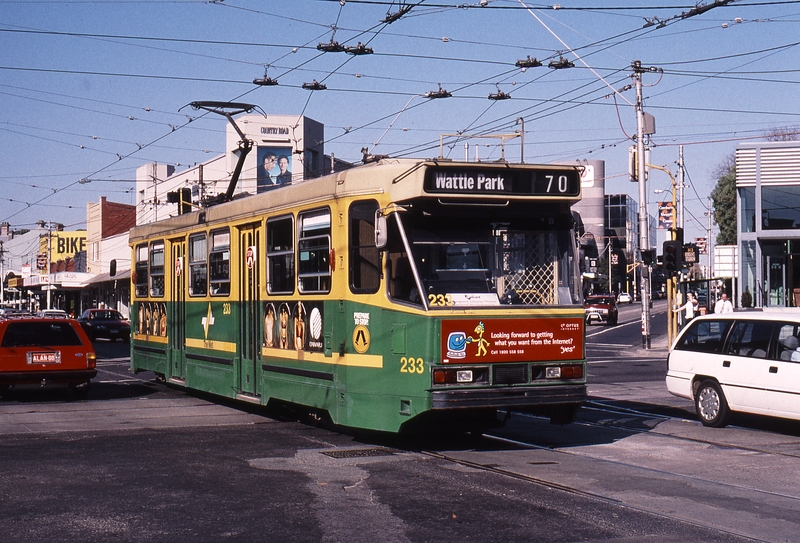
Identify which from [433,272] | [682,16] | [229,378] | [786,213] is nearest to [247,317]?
[229,378]

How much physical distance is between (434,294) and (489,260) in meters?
0.76

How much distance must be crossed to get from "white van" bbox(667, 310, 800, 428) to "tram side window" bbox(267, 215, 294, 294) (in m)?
5.90

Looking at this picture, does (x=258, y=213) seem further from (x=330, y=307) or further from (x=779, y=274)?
(x=779, y=274)

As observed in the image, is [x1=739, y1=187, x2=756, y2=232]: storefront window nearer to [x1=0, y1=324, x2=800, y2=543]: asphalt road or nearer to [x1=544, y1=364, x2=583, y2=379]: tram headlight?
[x1=0, y1=324, x2=800, y2=543]: asphalt road

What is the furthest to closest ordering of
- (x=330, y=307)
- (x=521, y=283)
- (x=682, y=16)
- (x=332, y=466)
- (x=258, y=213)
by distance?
1. (x=682, y=16)
2. (x=258, y=213)
3. (x=330, y=307)
4. (x=521, y=283)
5. (x=332, y=466)

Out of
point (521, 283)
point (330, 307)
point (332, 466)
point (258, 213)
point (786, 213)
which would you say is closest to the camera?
point (332, 466)

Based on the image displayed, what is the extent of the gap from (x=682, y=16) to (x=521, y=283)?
11.3m

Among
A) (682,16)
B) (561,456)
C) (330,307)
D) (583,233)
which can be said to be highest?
(682,16)

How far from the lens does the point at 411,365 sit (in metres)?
10.8

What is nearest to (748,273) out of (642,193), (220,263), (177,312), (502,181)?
(642,193)

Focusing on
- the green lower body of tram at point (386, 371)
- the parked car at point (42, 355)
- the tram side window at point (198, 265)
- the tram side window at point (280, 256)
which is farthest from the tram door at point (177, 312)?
the tram side window at point (280, 256)

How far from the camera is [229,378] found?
1504cm

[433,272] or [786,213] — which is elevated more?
[786,213]

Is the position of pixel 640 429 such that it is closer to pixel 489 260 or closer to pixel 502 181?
pixel 489 260
